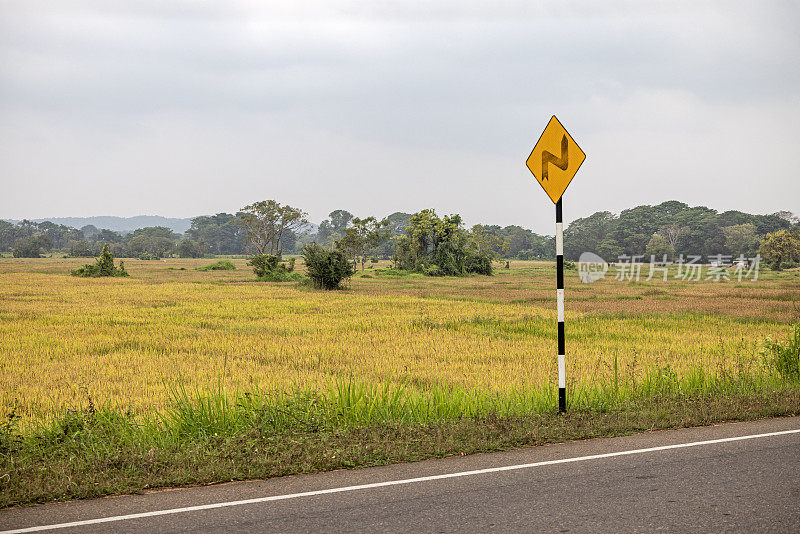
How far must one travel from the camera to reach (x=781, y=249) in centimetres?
8519

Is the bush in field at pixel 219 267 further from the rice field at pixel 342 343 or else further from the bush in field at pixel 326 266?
the rice field at pixel 342 343

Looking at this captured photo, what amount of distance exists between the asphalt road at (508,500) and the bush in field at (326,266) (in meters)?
38.2

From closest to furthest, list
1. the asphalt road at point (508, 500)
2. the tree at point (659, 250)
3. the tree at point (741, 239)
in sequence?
the asphalt road at point (508, 500), the tree at point (741, 239), the tree at point (659, 250)

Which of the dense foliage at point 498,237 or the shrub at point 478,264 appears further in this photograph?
the dense foliage at point 498,237

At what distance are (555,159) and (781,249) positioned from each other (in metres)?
91.2

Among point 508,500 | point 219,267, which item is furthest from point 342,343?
point 219,267

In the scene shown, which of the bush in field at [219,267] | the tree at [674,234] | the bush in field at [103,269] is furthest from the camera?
the tree at [674,234]

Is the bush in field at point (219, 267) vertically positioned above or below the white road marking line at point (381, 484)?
above

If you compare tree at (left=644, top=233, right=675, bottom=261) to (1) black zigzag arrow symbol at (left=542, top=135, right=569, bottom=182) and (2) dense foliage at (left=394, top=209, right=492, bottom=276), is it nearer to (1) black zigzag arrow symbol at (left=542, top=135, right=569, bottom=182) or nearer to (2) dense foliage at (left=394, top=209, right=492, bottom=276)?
(2) dense foliage at (left=394, top=209, right=492, bottom=276)

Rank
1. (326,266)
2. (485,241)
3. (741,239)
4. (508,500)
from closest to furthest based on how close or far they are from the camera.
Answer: (508,500)
(326,266)
(485,241)
(741,239)

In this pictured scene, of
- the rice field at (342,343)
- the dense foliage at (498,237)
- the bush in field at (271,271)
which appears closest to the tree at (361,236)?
the dense foliage at (498,237)

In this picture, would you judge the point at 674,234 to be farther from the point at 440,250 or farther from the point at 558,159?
the point at 558,159

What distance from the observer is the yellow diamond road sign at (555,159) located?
28.1ft

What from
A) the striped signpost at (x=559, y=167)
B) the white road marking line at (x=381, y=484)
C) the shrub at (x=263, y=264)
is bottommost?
the white road marking line at (x=381, y=484)
